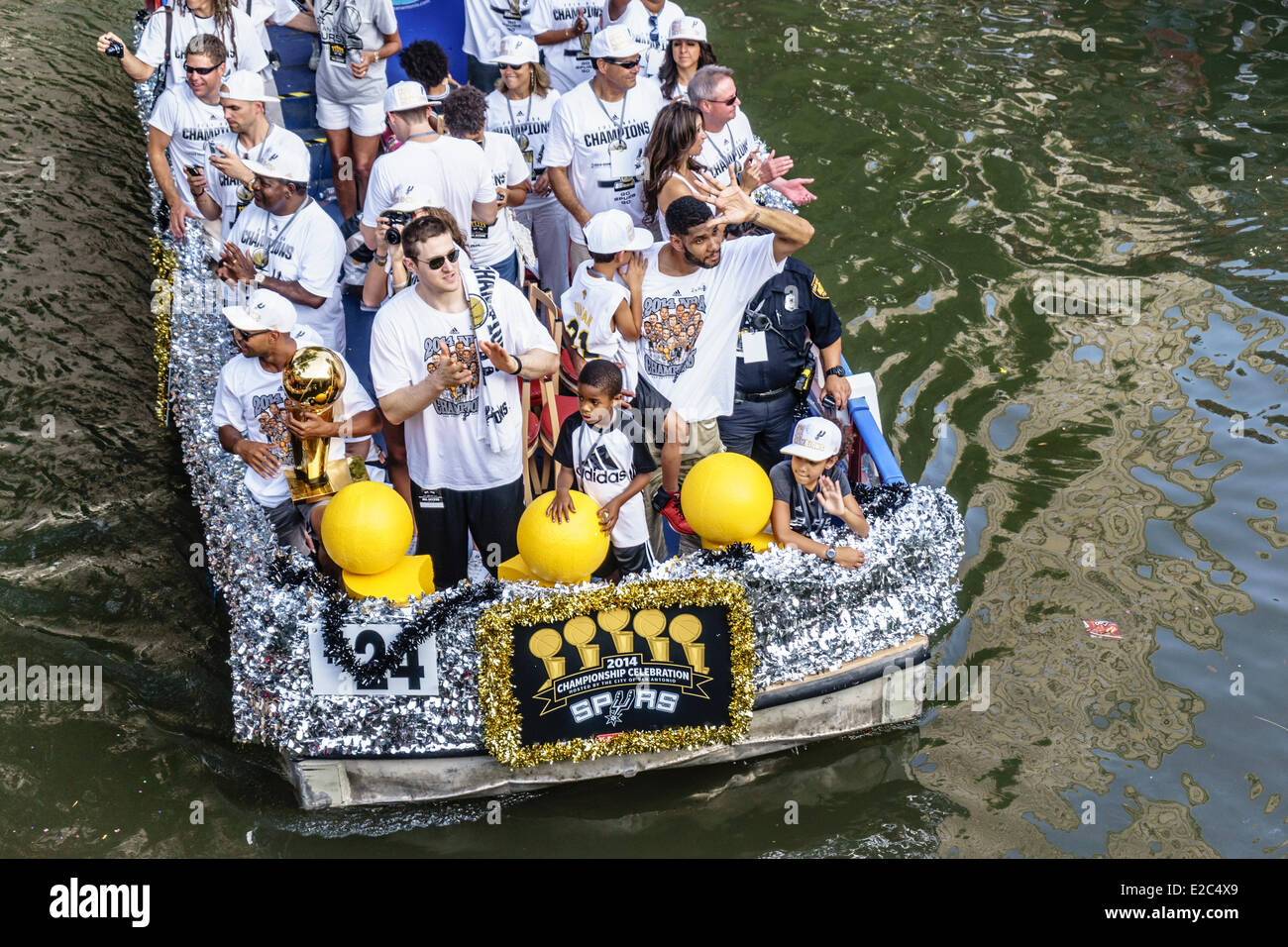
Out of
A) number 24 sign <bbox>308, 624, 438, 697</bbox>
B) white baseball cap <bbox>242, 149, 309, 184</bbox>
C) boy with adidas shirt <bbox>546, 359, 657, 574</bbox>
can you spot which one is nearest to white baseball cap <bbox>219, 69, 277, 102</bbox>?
white baseball cap <bbox>242, 149, 309, 184</bbox>

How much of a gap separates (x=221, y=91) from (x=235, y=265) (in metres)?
1.27

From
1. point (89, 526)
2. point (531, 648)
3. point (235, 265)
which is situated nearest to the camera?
point (531, 648)

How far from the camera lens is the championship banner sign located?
18.9 feet

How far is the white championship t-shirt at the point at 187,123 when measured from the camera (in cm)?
874

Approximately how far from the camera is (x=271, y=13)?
10.6 meters

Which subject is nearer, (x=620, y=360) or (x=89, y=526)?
(x=620, y=360)

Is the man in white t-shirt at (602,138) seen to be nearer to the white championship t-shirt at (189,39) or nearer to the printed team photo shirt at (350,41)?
the printed team photo shirt at (350,41)

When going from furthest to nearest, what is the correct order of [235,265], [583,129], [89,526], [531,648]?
[89,526] < [583,129] < [235,265] < [531,648]

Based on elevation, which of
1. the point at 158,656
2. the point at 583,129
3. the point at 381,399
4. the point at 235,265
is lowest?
the point at 158,656

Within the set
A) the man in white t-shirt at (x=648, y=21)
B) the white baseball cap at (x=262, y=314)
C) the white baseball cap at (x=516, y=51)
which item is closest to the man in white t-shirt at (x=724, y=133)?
the white baseball cap at (x=516, y=51)

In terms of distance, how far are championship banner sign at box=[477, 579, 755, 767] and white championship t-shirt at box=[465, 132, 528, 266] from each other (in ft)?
9.53

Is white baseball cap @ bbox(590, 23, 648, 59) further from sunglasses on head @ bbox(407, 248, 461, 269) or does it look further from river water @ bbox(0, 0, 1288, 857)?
river water @ bbox(0, 0, 1288, 857)

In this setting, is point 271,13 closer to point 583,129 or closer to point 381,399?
point 583,129
